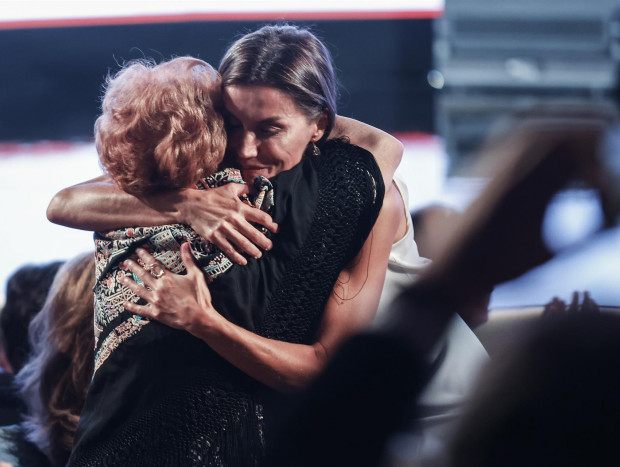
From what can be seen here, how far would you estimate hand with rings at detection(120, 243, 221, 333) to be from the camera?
128 cm

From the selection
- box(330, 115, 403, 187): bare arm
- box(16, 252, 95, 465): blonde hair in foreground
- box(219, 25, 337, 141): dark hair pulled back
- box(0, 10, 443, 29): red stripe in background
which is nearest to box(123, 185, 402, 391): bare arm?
box(330, 115, 403, 187): bare arm

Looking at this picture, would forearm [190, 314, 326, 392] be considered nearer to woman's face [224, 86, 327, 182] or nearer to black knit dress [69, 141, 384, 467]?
black knit dress [69, 141, 384, 467]

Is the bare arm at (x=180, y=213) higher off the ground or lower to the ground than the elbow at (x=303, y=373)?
higher

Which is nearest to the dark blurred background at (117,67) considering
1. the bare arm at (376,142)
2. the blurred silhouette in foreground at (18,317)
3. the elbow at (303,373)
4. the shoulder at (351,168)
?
the blurred silhouette in foreground at (18,317)

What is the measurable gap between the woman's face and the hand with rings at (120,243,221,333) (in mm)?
219

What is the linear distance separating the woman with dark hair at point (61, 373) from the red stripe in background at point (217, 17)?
1.73 meters

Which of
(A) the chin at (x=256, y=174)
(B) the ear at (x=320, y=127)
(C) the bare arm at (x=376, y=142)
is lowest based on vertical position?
(A) the chin at (x=256, y=174)

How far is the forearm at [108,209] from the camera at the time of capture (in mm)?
1346

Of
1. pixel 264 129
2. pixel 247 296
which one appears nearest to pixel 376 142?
pixel 264 129

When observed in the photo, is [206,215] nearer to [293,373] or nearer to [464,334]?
[293,373]

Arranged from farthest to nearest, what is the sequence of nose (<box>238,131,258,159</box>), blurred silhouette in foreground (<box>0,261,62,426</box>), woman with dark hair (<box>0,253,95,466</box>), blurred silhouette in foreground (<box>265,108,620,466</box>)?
1. blurred silhouette in foreground (<box>0,261,62,426</box>)
2. woman with dark hair (<box>0,253,95,466</box>)
3. nose (<box>238,131,258,159</box>)
4. blurred silhouette in foreground (<box>265,108,620,466</box>)

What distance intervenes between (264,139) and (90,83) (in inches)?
93.2

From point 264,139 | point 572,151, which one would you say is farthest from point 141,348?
point 572,151

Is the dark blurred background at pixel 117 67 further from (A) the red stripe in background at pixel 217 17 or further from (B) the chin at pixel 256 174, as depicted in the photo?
(B) the chin at pixel 256 174
